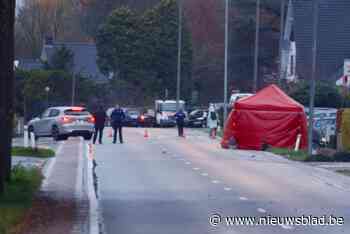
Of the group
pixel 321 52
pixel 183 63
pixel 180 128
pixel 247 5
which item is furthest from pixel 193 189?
pixel 183 63

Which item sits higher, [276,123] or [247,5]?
[247,5]

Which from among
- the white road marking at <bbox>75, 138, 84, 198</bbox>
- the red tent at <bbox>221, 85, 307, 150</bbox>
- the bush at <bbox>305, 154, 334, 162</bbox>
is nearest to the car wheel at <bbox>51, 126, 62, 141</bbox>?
the red tent at <bbox>221, 85, 307, 150</bbox>

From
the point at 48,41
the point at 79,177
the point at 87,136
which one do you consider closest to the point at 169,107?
the point at 48,41

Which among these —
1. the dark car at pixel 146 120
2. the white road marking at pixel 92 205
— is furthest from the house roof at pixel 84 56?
the white road marking at pixel 92 205

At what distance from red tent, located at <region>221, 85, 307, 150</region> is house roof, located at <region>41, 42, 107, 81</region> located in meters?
47.8

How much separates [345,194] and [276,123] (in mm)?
21195

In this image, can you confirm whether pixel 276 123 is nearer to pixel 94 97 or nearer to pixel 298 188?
pixel 298 188

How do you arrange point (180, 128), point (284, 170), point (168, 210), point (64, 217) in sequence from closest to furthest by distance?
point (64, 217), point (168, 210), point (284, 170), point (180, 128)

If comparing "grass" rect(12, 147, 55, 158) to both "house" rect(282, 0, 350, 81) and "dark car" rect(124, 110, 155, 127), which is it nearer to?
"house" rect(282, 0, 350, 81)

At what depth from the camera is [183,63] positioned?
85688 millimetres

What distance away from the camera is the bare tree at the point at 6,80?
64.8ft

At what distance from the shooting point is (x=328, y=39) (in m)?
64.8

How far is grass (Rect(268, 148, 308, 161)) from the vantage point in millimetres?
37287

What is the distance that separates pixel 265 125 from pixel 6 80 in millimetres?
25313
